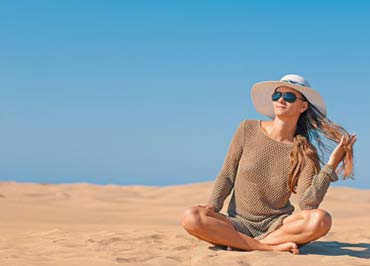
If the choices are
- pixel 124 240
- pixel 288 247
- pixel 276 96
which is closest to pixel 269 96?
pixel 276 96

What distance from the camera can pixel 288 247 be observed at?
579cm

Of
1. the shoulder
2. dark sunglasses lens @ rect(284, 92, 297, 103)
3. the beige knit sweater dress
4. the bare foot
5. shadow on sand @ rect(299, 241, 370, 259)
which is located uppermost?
dark sunglasses lens @ rect(284, 92, 297, 103)

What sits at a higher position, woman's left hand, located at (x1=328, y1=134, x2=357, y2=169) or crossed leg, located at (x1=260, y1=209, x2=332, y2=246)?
woman's left hand, located at (x1=328, y1=134, x2=357, y2=169)

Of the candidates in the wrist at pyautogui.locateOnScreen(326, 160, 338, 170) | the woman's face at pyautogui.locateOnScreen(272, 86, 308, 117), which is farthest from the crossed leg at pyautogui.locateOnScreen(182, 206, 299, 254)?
the woman's face at pyautogui.locateOnScreen(272, 86, 308, 117)

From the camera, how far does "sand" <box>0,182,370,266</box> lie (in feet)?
18.2

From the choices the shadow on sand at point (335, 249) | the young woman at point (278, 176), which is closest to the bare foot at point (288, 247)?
the young woman at point (278, 176)

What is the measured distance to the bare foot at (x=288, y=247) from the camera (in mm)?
5764

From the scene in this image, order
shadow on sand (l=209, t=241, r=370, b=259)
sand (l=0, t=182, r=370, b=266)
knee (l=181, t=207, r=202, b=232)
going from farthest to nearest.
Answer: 1. shadow on sand (l=209, t=241, r=370, b=259)
2. knee (l=181, t=207, r=202, b=232)
3. sand (l=0, t=182, r=370, b=266)

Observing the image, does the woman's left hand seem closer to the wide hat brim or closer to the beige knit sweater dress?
the beige knit sweater dress

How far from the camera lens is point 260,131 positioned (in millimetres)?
6047

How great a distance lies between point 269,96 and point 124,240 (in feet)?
6.78

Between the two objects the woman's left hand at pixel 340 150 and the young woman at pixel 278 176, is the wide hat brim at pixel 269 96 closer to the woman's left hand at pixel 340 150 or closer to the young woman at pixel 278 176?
the young woman at pixel 278 176

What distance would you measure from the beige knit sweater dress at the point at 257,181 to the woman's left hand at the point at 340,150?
0.21 metres

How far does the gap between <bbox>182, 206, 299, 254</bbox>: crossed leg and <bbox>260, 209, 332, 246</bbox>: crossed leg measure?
0.18 feet
